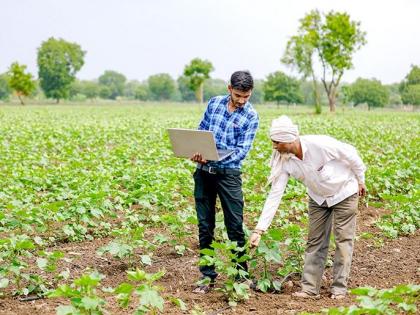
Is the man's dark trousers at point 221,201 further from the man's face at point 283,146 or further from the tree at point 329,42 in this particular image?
the tree at point 329,42

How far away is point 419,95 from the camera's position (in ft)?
208

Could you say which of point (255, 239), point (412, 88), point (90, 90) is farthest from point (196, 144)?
point (90, 90)

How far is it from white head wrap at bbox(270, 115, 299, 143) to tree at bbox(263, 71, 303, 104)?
7871cm

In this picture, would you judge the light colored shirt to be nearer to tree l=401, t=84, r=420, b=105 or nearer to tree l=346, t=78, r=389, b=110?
tree l=401, t=84, r=420, b=105

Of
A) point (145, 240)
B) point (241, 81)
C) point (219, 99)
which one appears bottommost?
point (145, 240)

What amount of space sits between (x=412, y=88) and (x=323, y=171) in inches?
2671

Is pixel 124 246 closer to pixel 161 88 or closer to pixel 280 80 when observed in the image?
pixel 280 80

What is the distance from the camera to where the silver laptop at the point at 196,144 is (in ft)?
15.3

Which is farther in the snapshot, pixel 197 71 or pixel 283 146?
pixel 197 71

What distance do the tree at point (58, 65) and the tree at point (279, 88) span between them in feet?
102

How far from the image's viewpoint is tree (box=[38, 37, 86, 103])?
314ft

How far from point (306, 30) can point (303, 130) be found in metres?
30.9

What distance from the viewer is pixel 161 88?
13988 centimetres

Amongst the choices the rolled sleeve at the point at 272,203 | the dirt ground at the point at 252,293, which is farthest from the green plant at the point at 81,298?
the rolled sleeve at the point at 272,203
